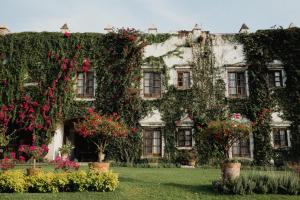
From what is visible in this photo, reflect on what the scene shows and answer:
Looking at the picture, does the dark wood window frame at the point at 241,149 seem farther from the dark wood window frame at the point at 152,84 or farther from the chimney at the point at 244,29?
the chimney at the point at 244,29

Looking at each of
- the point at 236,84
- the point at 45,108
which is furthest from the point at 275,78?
the point at 45,108

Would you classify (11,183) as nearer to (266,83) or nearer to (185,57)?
(185,57)

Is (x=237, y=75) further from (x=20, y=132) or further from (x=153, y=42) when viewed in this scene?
(x=20, y=132)

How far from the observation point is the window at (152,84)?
21520 mm

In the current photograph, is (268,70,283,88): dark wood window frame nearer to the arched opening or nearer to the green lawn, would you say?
the green lawn

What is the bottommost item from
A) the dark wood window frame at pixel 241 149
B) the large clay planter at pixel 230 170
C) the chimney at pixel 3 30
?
the large clay planter at pixel 230 170

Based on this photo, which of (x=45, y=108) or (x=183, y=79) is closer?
(x=45, y=108)

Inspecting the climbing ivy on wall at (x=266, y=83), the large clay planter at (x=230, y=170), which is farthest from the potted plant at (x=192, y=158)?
the large clay planter at (x=230, y=170)

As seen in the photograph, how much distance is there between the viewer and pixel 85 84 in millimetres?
21625

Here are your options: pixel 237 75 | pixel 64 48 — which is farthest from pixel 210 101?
pixel 64 48

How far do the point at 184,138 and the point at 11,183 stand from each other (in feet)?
38.7

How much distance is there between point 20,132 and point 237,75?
14241 mm

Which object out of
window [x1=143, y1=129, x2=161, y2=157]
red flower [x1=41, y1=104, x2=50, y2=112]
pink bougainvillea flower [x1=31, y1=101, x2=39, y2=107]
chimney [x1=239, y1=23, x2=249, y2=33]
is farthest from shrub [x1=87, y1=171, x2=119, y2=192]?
chimney [x1=239, y1=23, x2=249, y2=33]

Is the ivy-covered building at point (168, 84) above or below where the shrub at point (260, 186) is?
above
